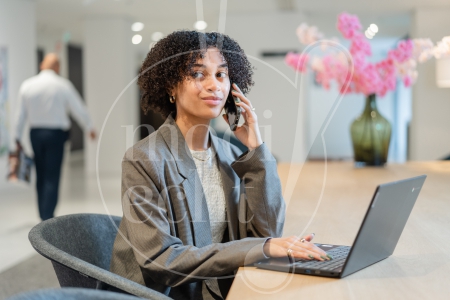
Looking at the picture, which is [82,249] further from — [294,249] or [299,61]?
[299,61]

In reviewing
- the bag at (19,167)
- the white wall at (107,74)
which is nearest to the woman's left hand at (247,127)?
the bag at (19,167)

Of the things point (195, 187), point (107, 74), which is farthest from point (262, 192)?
point (107, 74)

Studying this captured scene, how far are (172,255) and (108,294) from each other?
1.47 ft

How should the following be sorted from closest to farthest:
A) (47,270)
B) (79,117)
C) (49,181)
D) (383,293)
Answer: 1. (383,293)
2. (47,270)
3. (49,181)
4. (79,117)

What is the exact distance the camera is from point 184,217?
148cm

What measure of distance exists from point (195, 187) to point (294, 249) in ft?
1.34

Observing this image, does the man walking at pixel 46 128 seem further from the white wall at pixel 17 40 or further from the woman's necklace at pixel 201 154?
the woman's necklace at pixel 201 154

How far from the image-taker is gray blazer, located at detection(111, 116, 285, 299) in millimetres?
1297

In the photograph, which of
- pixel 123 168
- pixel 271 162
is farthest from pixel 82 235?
pixel 271 162

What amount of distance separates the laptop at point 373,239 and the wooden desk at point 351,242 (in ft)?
0.06

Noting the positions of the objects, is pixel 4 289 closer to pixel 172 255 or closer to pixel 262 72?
pixel 172 255

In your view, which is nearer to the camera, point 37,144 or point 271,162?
point 271,162

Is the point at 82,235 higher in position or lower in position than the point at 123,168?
lower

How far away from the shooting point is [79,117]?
18.3 feet
